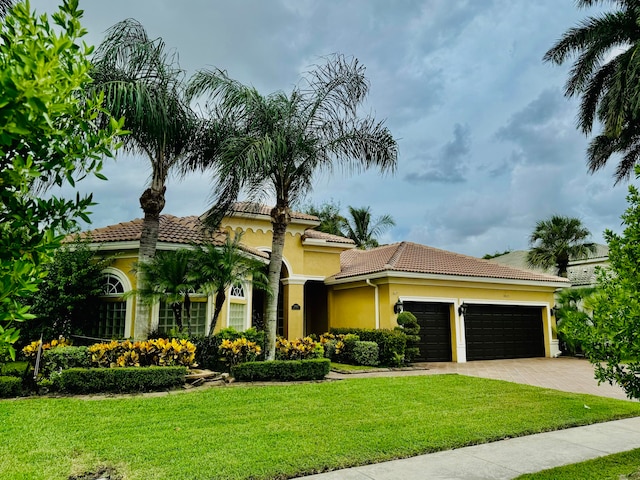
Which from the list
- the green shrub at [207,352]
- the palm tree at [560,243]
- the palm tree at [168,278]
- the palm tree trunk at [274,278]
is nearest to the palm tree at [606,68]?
the palm tree at [560,243]

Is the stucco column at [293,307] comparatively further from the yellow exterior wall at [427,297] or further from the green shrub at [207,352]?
the green shrub at [207,352]

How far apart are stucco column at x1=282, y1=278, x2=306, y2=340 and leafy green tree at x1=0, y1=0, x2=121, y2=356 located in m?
18.3

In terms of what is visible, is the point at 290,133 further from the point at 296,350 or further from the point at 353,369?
the point at 353,369

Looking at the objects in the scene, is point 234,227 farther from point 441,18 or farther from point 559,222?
point 559,222

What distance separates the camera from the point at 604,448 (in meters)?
6.36

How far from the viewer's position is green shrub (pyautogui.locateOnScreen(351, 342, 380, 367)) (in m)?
16.2

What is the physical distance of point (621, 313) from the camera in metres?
4.97

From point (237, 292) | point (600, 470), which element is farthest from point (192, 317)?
point (600, 470)

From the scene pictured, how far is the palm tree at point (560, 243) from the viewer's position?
87.4ft

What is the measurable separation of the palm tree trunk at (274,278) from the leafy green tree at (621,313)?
9055 mm

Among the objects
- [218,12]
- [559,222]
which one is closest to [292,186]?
[218,12]

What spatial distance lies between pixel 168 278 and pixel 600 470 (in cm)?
1098

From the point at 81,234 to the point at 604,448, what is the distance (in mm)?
16691

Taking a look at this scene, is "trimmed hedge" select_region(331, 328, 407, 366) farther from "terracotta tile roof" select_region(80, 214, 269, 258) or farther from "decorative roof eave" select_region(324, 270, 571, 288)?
"terracotta tile roof" select_region(80, 214, 269, 258)
